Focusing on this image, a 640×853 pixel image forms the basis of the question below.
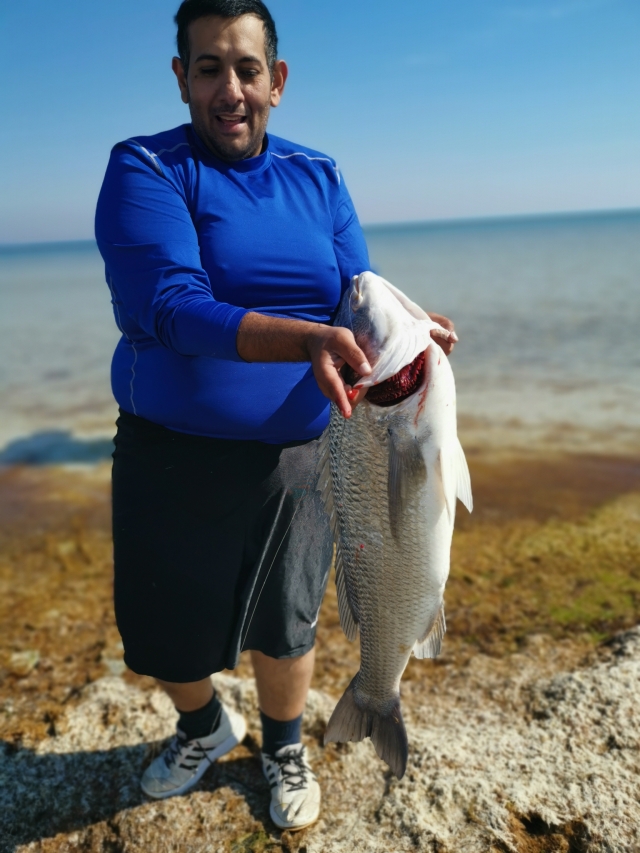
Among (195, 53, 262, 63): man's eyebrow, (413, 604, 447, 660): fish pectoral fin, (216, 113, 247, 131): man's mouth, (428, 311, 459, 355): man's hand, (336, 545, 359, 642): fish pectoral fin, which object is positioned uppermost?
(195, 53, 262, 63): man's eyebrow

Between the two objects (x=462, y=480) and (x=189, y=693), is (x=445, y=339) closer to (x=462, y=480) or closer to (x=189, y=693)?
(x=462, y=480)

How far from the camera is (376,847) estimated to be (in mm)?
2654

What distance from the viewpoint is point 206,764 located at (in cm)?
315

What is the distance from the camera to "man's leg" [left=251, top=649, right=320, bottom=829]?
2.86 meters

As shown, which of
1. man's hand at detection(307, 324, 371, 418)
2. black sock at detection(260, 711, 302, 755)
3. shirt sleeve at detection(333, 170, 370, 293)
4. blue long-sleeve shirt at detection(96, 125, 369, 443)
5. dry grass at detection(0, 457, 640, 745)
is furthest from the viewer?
dry grass at detection(0, 457, 640, 745)

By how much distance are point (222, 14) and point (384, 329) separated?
1.34 m

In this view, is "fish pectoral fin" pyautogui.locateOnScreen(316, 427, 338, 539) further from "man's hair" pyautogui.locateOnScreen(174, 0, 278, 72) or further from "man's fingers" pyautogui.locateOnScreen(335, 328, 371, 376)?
"man's hair" pyautogui.locateOnScreen(174, 0, 278, 72)

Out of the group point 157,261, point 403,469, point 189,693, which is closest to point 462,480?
point 403,469

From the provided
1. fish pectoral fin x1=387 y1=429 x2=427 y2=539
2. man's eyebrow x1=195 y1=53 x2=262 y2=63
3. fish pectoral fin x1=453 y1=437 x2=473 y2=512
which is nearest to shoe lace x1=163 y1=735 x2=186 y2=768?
fish pectoral fin x1=387 y1=429 x2=427 y2=539

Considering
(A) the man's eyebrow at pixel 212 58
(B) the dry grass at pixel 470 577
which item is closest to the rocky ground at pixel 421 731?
(B) the dry grass at pixel 470 577

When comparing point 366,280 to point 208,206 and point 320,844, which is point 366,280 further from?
point 320,844

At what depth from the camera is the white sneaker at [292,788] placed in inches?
111

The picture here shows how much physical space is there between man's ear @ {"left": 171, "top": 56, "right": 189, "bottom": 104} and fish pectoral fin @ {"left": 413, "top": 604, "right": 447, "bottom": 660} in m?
2.22

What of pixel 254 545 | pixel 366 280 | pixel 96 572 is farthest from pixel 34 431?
pixel 366 280
